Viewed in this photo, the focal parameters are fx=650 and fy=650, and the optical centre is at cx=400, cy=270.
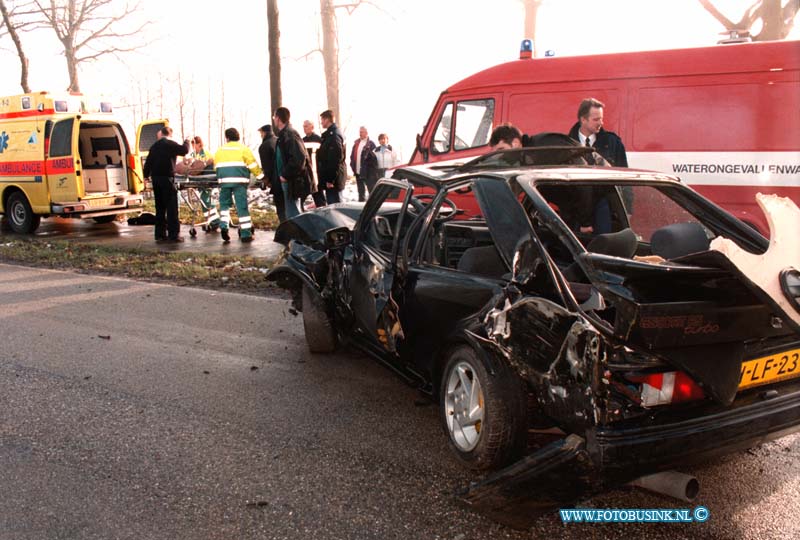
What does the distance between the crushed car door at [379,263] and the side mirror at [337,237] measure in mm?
55

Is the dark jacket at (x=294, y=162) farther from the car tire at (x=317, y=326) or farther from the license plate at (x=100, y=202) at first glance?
the car tire at (x=317, y=326)

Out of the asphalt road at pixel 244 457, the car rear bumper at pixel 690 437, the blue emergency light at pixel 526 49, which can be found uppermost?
the blue emergency light at pixel 526 49

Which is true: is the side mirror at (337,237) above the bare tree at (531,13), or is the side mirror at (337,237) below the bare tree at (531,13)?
below

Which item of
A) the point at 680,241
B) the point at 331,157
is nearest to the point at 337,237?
the point at 680,241

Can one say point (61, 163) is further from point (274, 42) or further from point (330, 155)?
point (330, 155)

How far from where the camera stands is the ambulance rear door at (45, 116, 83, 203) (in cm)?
1208

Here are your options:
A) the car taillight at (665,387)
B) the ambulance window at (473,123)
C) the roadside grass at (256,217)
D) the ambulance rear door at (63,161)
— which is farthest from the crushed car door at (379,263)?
the ambulance rear door at (63,161)

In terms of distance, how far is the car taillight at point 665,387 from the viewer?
8.14ft

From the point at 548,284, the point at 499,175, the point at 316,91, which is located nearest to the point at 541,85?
the point at 499,175

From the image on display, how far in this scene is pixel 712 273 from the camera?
2.45 m

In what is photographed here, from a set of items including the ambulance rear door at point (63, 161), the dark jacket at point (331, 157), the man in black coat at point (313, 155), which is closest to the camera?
the dark jacket at point (331, 157)

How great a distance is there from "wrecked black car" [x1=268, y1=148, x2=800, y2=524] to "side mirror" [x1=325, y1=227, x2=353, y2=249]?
614 millimetres

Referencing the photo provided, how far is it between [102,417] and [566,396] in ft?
9.30

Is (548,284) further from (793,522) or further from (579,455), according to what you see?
(793,522)
